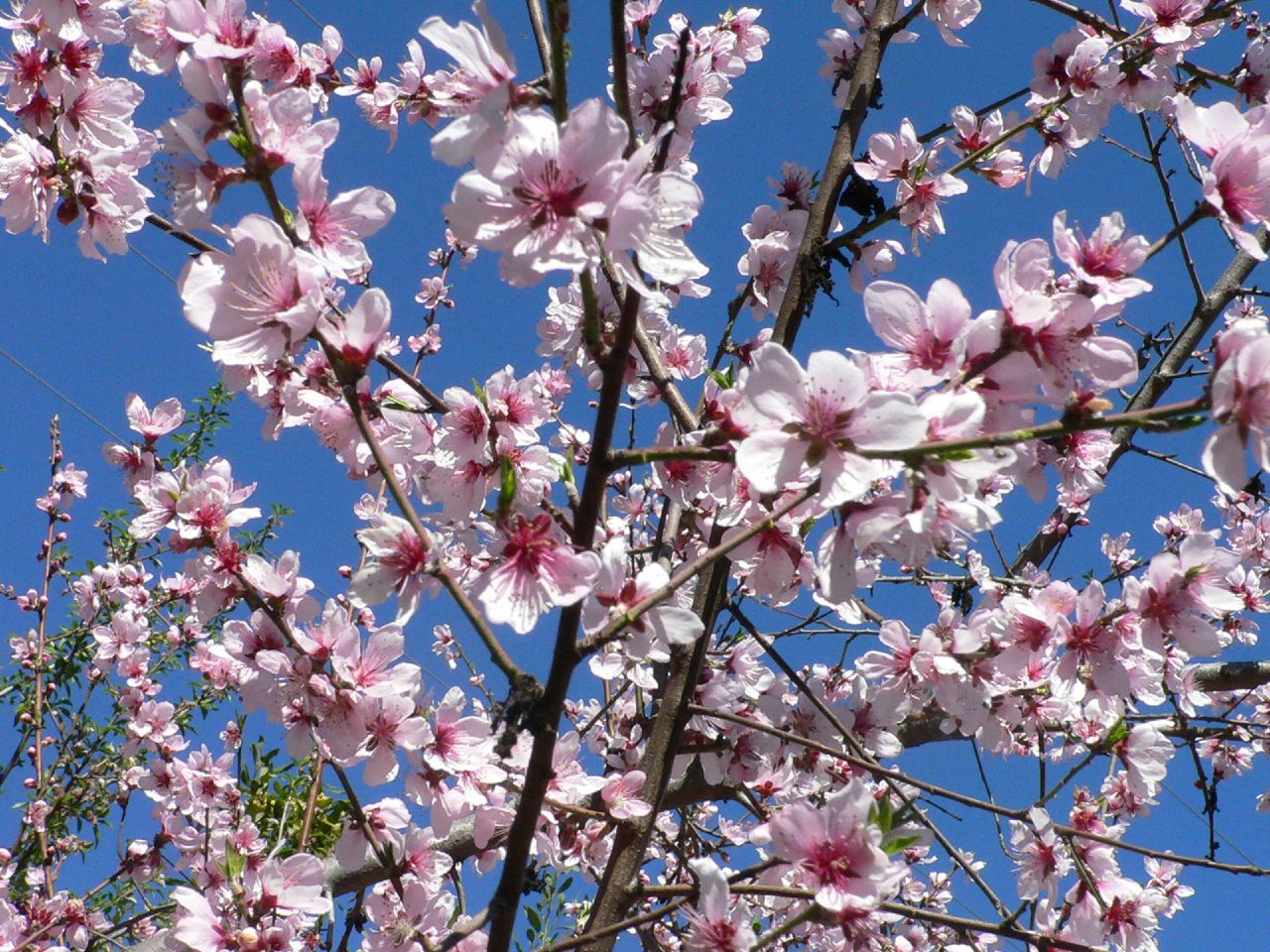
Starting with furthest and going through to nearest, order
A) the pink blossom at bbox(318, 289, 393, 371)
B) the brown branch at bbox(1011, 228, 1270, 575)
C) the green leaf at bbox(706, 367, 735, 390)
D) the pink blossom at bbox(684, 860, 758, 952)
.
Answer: the brown branch at bbox(1011, 228, 1270, 575), the green leaf at bbox(706, 367, 735, 390), the pink blossom at bbox(684, 860, 758, 952), the pink blossom at bbox(318, 289, 393, 371)

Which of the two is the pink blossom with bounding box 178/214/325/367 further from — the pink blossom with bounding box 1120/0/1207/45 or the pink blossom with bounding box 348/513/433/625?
the pink blossom with bounding box 1120/0/1207/45

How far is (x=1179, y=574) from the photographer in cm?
186

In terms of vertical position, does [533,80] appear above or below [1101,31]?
below

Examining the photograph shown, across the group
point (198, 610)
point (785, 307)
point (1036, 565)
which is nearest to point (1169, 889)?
point (1036, 565)

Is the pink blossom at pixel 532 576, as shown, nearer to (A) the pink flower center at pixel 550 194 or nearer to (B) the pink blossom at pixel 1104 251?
(A) the pink flower center at pixel 550 194

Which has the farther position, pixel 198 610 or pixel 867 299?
pixel 198 610

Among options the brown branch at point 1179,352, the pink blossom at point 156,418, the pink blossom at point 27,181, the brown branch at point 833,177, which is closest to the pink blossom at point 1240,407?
the brown branch at point 833,177

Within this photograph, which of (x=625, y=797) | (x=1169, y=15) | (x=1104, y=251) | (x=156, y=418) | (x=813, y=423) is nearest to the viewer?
(x=813, y=423)

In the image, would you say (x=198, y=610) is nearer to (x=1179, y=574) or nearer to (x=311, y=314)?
(x=311, y=314)

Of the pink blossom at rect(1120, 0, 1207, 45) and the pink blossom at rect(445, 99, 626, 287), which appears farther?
the pink blossom at rect(1120, 0, 1207, 45)

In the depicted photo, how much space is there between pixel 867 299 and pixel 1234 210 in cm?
52

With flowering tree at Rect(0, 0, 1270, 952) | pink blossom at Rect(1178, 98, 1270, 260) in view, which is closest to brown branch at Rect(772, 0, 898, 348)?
flowering tree at Rect(0, 0, 1270, 952)

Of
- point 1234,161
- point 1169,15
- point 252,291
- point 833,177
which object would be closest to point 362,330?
point 252,291

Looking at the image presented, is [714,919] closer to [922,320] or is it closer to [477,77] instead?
[922,320]
